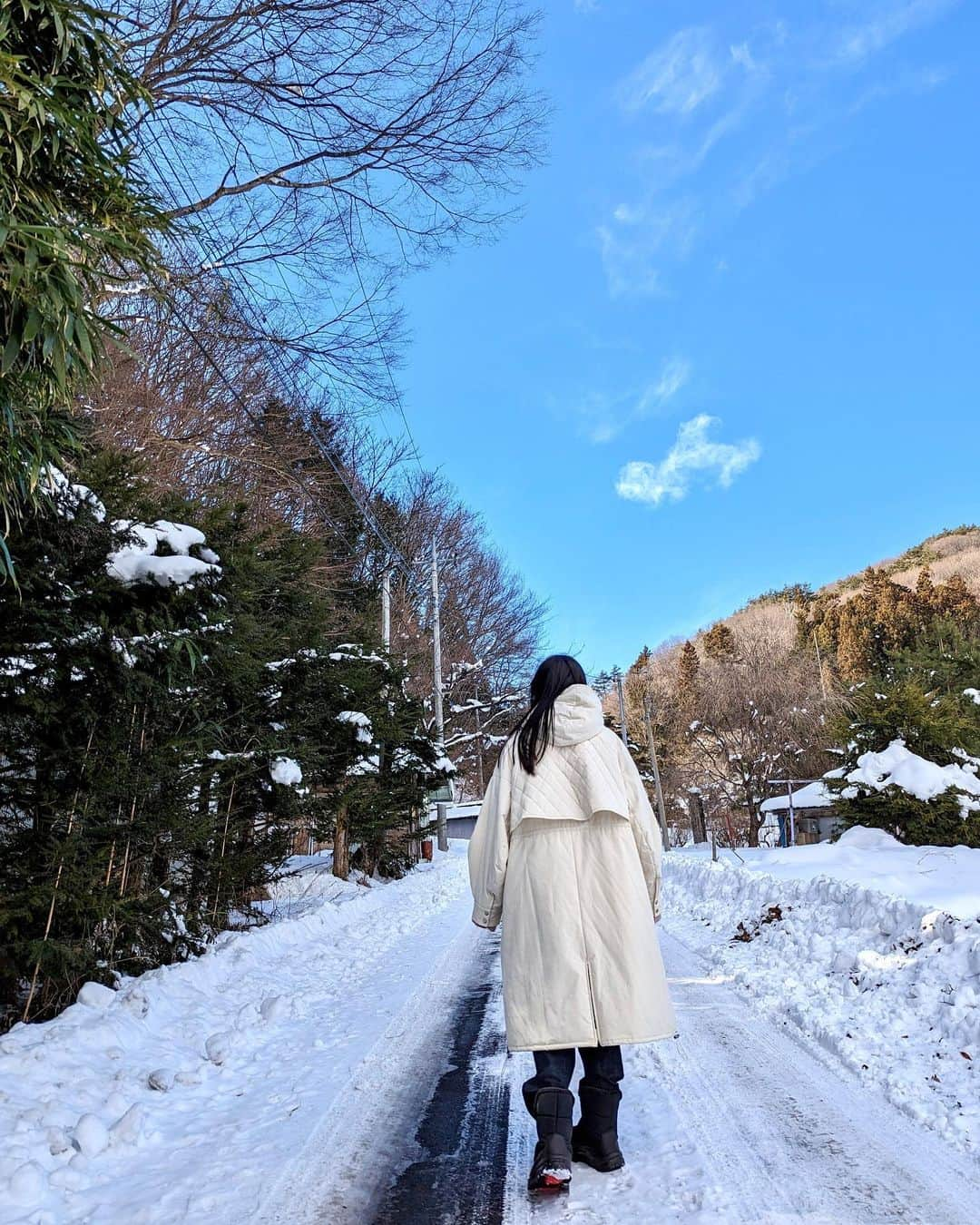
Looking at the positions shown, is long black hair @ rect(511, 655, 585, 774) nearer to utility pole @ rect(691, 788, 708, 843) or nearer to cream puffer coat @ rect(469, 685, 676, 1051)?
cream puffer coat @ rect(469, 685, 676, 1051)

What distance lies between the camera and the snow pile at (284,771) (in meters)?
7.81

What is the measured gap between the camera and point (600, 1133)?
2836mm

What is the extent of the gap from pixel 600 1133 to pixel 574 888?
32.2 inches

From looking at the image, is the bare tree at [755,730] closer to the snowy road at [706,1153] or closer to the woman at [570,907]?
the snowy road at [706,1153]

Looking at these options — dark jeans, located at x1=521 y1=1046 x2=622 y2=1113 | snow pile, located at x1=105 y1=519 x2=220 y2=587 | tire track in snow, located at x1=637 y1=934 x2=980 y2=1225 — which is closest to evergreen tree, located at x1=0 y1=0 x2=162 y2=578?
snow pile, located at x1=105 y1=519 x2=220 y2=587

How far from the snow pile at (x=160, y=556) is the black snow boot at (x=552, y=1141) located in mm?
3175

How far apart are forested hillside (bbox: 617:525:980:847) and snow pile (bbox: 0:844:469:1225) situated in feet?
36.9

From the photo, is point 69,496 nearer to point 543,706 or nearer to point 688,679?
point 543,706

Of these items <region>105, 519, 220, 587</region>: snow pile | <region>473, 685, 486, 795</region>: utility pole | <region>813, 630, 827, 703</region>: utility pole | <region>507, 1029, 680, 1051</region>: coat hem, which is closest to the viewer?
<region>507, 1029, 680, 1051</region>: coat hem

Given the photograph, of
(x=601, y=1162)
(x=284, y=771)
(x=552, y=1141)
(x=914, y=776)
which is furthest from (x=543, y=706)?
(x=914, y=776)

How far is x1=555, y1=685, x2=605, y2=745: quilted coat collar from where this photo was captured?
10.3ft

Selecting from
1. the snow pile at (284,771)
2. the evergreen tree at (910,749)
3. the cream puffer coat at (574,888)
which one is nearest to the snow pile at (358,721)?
the snow pile at (284,771)

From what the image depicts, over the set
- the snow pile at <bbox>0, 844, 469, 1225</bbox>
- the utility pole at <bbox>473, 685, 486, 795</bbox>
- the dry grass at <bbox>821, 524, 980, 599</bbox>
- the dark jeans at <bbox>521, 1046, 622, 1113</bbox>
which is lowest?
the snow pile at <bbox>0, 844, 469, 1225</bbox>

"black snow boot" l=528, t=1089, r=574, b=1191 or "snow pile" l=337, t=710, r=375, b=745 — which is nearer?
"black snow boot" l=528, t=1089, r=574, b=1191
